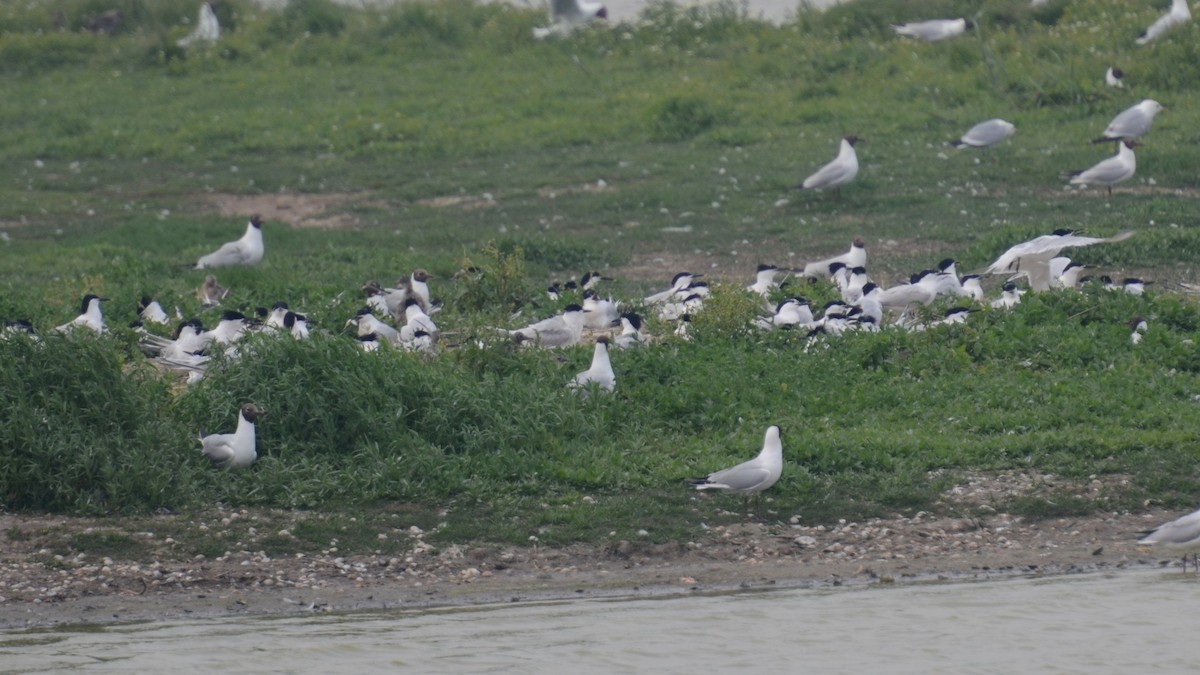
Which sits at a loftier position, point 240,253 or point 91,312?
point 240,253

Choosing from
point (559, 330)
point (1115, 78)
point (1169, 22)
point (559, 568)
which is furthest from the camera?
point (1169, 22)

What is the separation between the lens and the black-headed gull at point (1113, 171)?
53.1 feet

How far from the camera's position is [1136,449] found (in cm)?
975

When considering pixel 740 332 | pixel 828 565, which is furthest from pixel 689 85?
pixel 828 565

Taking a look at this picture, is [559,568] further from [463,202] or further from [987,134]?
[987,134]

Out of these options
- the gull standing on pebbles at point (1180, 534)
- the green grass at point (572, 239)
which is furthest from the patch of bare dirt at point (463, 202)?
the gull standing on pebbles at point (1180, 534)

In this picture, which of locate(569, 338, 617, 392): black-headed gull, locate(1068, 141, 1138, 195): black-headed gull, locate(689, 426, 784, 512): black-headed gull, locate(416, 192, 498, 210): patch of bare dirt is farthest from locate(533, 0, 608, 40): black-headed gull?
locate(689, 426, 784, 512): black-headed gull

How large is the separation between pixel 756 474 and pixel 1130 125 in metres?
9.72

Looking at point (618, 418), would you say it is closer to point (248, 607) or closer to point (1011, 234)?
point (248, 607)

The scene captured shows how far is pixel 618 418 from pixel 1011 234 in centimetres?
530

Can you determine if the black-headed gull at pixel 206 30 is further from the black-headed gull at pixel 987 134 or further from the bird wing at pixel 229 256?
the black-headed gull at pixel 987 134

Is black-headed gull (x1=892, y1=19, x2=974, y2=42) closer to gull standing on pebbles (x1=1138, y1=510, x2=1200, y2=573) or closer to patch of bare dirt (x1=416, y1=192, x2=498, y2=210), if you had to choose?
patch of bare dirt (x1=416, y1=192, x2=498, y2=210)

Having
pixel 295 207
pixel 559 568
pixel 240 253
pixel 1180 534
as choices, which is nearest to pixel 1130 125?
pixel 295 207

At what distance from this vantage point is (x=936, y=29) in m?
21.5
